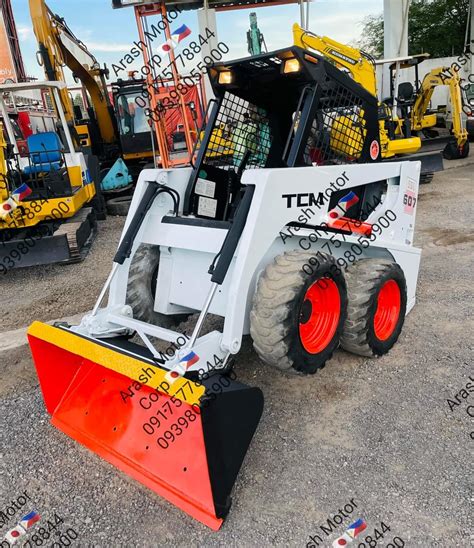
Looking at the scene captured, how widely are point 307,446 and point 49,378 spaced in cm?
Answer: 153

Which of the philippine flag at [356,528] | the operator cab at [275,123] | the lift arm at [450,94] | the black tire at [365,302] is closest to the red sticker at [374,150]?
the operator cab at [275,123]

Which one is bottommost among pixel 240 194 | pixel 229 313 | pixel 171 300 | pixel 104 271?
pixel 104 271

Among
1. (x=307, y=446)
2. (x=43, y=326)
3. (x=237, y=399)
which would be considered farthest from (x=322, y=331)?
(x=43, y=326)

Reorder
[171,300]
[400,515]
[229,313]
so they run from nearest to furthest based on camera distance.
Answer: [400,515], [229,313], [171,300]

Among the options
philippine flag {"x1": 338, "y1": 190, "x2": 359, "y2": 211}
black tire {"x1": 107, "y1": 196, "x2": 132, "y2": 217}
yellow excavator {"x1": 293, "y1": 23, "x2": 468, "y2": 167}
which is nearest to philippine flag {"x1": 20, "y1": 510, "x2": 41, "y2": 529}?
philippine flag {"x1": 338, "y1": 190, "x2": 359, "y2": 211}

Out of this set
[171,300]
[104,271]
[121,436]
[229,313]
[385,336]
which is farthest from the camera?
[104,271]

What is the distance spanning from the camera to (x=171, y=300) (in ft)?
10.6

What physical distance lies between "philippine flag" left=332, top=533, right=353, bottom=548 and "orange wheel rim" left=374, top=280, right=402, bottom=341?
1.57 meters

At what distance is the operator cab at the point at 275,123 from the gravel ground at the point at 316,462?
1.28 meters

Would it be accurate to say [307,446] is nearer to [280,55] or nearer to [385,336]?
[385,336]

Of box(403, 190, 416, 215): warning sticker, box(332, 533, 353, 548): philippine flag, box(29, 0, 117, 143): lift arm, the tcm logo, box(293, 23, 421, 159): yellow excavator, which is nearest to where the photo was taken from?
box(332, 533, 353, 548): philippine flag

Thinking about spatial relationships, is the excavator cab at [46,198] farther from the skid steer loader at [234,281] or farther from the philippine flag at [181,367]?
the philippine flag at [181,367]

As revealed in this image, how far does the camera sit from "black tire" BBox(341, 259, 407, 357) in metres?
3.08

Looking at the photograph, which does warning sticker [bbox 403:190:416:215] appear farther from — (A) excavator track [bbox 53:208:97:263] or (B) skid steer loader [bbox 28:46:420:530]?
(A) excavator track [bbox 53:208:97:263]
